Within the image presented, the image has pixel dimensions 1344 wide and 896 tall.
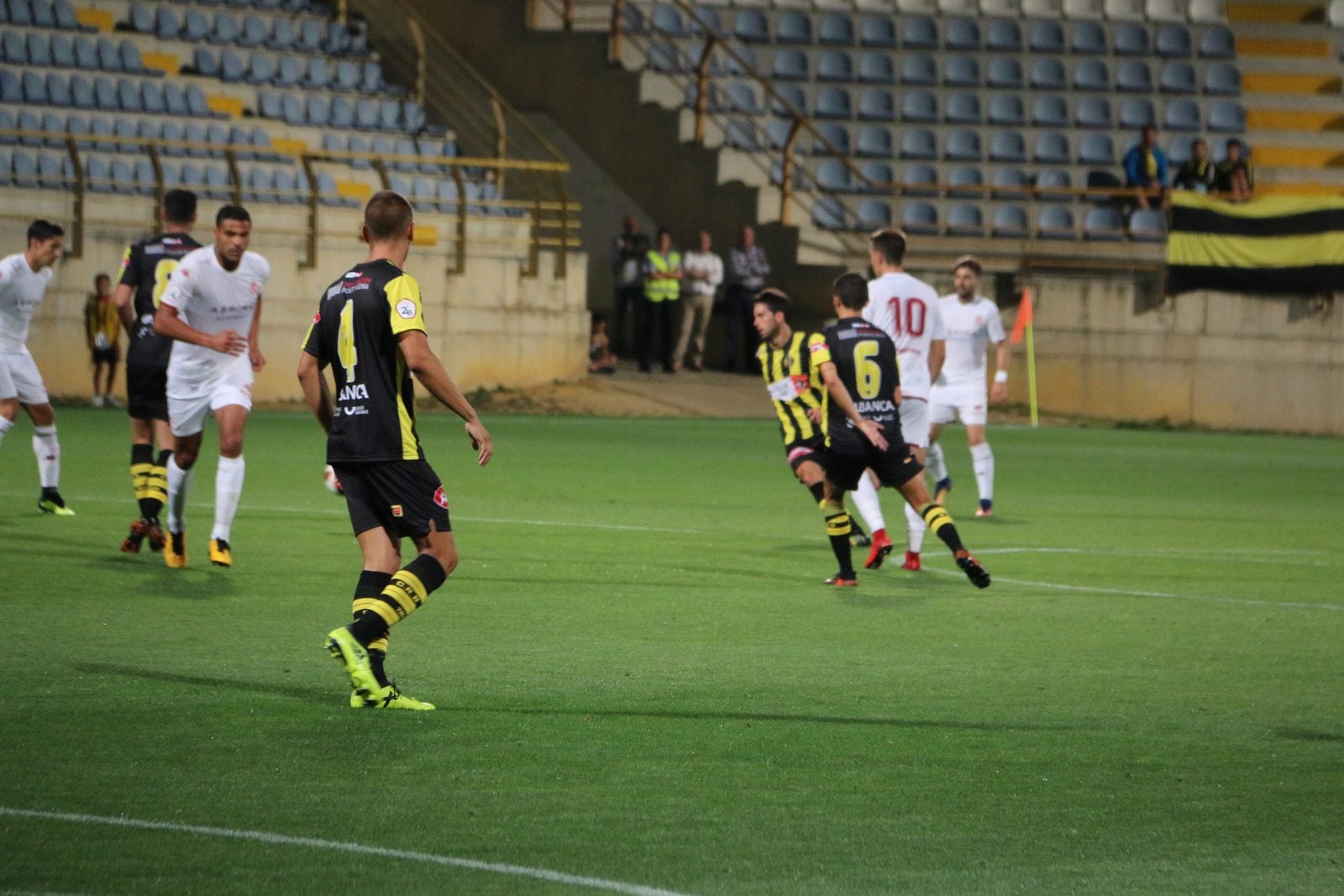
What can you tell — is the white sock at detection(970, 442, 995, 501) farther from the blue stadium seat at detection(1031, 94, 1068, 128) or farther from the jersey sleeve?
the blue stadium seat at detection(1031, 94, 1068, 128)

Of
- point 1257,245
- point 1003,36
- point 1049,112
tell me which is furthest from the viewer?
point 1003,36

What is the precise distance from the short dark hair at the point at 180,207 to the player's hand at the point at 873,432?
13.4ft

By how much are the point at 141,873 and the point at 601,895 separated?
1.16 m

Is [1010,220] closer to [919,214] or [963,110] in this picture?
[919,214]

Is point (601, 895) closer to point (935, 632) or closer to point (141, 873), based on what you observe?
point (141, 873)

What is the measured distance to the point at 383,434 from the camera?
6.64 meters

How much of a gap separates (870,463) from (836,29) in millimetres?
24437

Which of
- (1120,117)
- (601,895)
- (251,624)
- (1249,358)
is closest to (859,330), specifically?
(251,624)

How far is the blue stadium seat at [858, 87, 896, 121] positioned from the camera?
106 feet

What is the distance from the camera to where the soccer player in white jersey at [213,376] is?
10.1m

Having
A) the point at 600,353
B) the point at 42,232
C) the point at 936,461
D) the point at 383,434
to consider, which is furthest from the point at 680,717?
the point at 600,353

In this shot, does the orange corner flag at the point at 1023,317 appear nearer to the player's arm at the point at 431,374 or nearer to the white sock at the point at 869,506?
the white sock at the point at 869,506

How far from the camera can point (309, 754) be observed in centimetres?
584

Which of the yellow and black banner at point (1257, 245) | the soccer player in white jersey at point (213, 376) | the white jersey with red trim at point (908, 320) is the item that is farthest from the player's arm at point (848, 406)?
the yellow and black banner at point (1257, 245)
